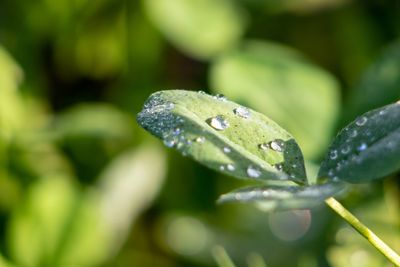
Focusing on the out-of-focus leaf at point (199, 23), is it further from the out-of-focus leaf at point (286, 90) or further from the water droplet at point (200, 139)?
the water droplet at point (200, 139)

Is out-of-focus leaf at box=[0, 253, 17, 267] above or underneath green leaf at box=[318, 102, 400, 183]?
underneath

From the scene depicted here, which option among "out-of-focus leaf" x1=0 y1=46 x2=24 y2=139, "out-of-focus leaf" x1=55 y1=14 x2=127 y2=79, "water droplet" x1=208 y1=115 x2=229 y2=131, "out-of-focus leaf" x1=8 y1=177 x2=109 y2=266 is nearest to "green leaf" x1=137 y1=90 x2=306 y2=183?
"water droplet" x1=208 y1=115 x2=229 y2=131

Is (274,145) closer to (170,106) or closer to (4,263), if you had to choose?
(170,106)

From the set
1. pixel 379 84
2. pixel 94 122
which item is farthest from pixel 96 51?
pixel 379 84

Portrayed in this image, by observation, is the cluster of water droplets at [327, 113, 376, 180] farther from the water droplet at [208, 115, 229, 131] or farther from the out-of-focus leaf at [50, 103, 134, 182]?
the out-of-focus leaf at [50, 103, 134, 182]

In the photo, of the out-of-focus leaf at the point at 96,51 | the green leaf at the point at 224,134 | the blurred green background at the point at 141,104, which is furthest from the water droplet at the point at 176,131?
the out-of-focus leaf at the point at 96,51

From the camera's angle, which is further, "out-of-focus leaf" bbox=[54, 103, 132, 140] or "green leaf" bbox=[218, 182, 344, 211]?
"out-of-focus leaf" bbox=[54, 103, 132, 140]

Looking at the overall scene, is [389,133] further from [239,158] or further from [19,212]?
[19,212]
